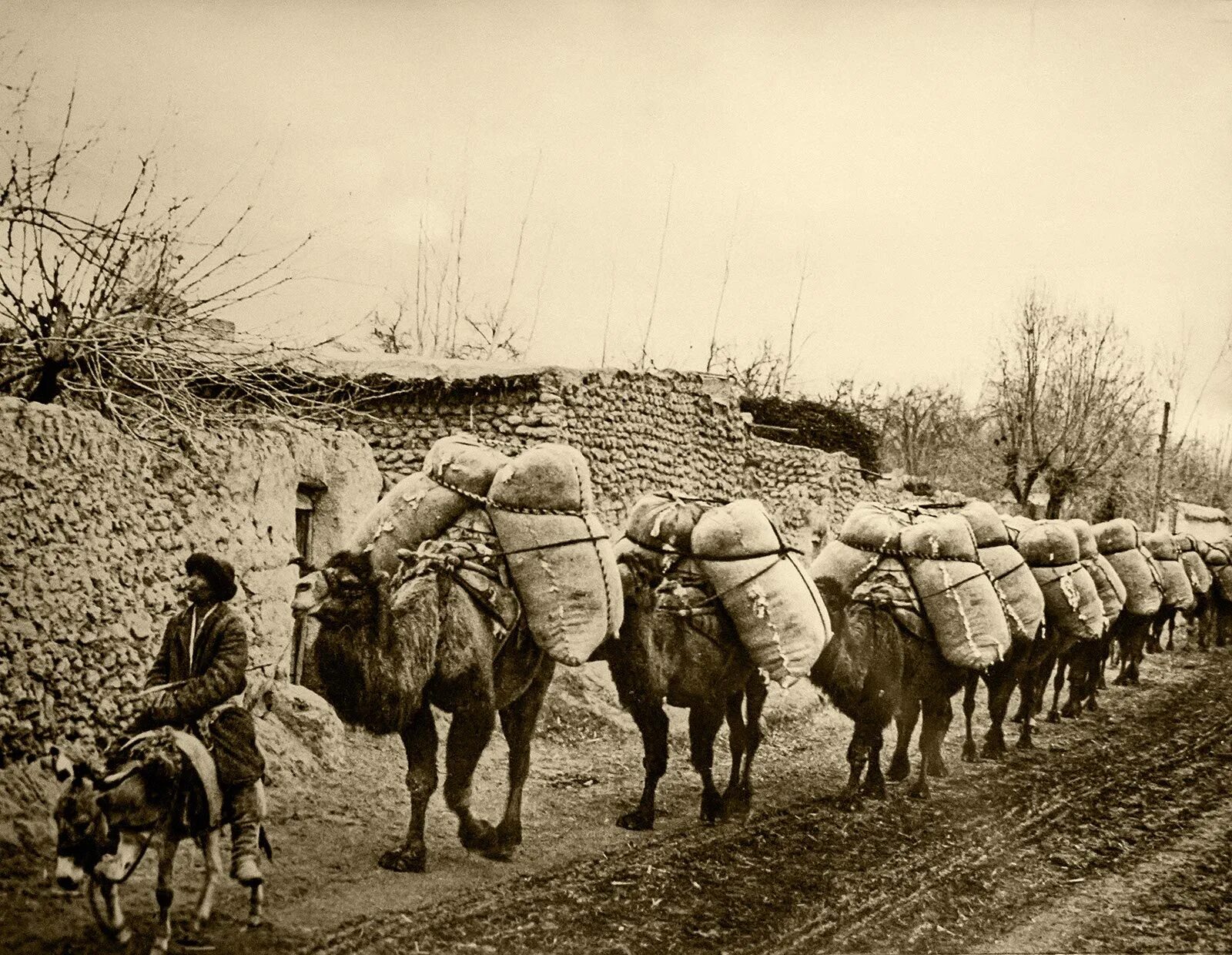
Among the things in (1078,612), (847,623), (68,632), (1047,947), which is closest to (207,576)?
(68,632)

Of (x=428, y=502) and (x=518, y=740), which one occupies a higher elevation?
(x=428, y=502)

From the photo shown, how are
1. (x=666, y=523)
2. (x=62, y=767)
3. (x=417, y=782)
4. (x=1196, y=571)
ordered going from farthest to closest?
1. (x=1196, y=571)
2. (x=666, y=523)
3. (x=417, y=782)
4. (x=62, y=767)

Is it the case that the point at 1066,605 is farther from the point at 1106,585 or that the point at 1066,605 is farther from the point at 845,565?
the point at 845,565

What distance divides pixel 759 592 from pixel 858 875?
1.64 metres

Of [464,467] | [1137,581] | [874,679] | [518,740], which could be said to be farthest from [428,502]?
[1137,581]

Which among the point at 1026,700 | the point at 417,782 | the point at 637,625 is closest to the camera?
the point at 417,782

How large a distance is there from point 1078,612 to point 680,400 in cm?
414

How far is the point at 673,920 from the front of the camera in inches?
195

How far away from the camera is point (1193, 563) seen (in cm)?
1636

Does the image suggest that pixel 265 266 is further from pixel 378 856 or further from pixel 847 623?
pixel 847 623

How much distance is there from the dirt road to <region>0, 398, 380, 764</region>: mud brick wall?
1.03 metres

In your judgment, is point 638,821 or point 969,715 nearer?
point 638,821

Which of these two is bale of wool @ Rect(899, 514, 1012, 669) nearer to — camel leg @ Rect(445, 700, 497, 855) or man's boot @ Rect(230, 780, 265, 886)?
camel leg @ Rect(445, 700, 497, 855)

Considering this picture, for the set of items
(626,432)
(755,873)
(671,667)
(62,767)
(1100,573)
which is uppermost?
(626,432)
